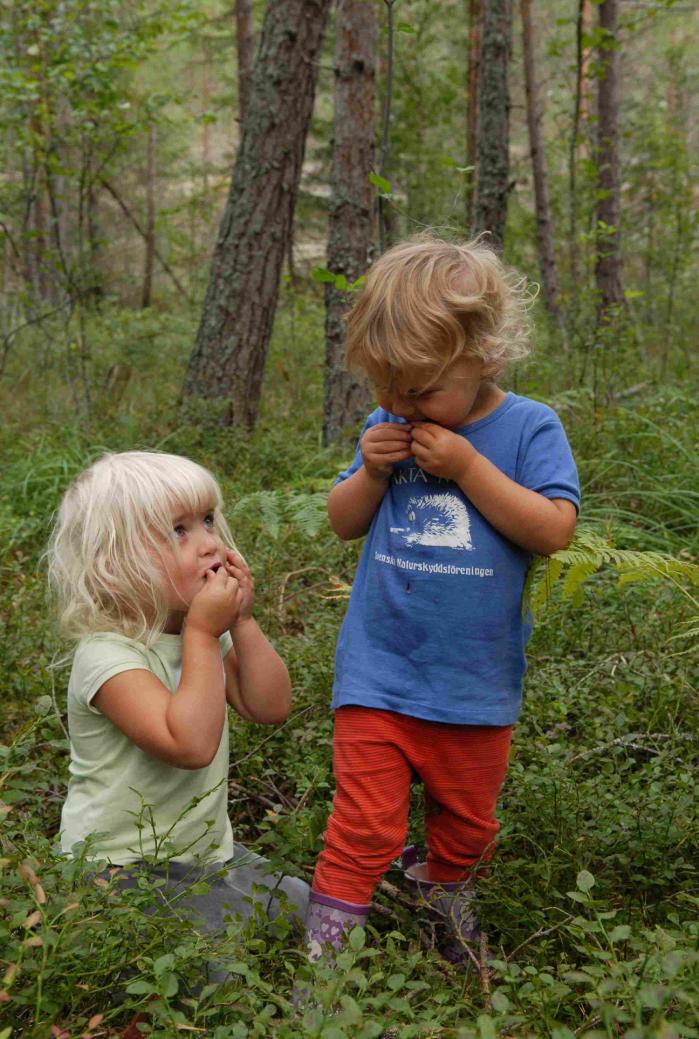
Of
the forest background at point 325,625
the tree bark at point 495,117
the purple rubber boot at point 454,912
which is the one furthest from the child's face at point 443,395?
the tree bark at point 495,117

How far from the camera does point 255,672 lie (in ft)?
8.38

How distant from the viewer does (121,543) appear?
7.82ft

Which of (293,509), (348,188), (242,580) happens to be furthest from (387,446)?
(348,188)

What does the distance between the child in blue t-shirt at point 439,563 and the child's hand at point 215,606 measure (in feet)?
1.04

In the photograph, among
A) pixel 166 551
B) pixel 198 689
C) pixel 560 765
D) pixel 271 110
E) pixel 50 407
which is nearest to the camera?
pixel 198 689

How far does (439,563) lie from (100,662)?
2.81 feet

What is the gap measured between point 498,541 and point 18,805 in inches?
70.0

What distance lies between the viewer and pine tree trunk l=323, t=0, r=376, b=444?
240 inches

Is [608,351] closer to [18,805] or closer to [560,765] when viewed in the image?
[560,765]

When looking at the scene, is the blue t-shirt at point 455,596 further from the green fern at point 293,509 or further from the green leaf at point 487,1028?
the green fern at point 293,509

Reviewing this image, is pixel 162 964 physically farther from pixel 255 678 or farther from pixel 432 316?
pixel 432 316

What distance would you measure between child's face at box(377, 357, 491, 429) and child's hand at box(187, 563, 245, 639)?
1.94 ft

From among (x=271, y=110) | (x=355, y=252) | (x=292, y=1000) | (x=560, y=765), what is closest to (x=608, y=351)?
(x=355, y=252)

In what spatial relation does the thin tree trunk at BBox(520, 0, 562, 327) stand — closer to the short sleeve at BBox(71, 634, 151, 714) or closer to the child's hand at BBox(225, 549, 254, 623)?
the child's hand at BBox(225, 549, 254, 623)
